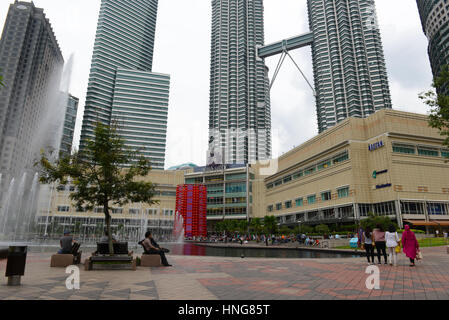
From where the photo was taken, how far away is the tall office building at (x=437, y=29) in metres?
88.7

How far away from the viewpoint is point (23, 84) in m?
120

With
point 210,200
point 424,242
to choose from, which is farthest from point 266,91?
point 424,242

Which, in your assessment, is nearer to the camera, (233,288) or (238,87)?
(233,288)

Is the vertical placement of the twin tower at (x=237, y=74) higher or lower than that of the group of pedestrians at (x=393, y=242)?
higher

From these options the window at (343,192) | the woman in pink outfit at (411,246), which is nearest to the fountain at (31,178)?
the woman in pink outfit at (411,246)

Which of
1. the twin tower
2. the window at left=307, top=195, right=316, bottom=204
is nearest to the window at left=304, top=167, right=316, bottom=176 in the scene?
the window at left=307, top=195, right=316, bottom=204

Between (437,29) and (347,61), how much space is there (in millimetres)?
41964

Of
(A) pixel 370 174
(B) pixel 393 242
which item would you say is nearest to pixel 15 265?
(B) pixel 393 242

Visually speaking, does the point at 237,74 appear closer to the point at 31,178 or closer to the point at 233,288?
the point at 31,178

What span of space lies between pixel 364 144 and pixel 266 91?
125 meters

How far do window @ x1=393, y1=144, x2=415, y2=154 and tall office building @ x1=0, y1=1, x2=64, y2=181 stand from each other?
108 m

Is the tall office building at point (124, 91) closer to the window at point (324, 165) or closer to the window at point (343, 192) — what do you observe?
the window at point (324, 165)

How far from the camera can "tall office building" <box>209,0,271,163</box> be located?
15825 cm

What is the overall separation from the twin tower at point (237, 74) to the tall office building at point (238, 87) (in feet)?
1.84
